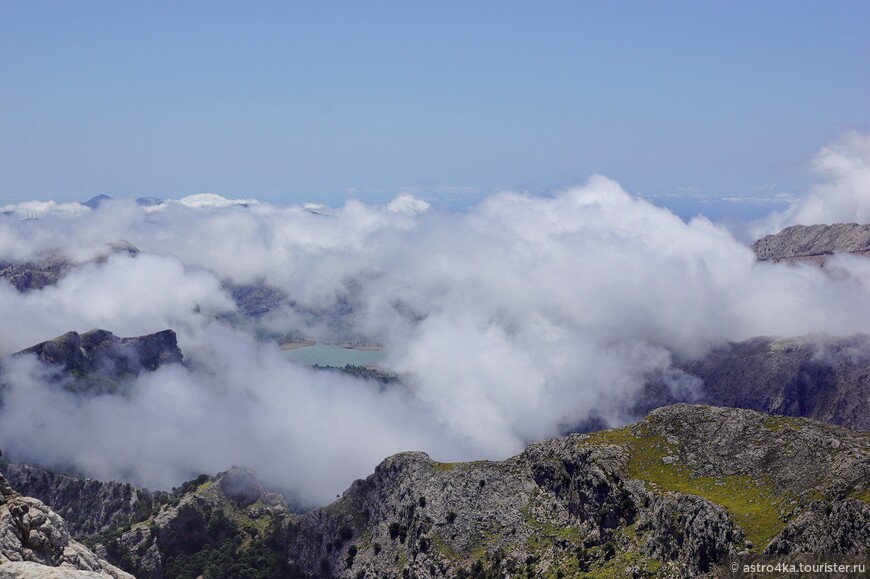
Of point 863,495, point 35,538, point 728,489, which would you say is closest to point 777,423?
point 728,489

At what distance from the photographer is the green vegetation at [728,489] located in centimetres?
15200

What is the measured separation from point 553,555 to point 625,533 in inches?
844

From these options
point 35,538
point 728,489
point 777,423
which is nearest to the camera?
point 35,538

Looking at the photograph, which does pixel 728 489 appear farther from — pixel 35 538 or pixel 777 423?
pixel 35 538

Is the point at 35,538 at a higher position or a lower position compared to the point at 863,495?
higher

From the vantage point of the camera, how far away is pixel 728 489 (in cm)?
17500

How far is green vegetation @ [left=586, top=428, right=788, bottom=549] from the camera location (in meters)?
152

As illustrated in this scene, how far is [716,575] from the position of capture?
147 metres

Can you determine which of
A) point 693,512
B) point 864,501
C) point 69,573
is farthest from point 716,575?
→ point 69,573

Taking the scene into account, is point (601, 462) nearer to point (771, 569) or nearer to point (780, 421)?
point (780, 421)

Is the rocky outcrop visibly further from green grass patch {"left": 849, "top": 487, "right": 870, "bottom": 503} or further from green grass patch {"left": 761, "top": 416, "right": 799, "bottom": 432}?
green grass patch {"left": 761, "top": 416, "right": 799, "bottom": 432}

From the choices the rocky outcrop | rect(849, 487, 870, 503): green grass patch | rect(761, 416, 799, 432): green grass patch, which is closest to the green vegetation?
rect(849, 487, 870, 503): green grass patch

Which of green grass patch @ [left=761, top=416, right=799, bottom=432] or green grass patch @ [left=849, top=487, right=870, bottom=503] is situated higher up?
green grass patch @ [left=761, top=416, right=799, bottom=432]

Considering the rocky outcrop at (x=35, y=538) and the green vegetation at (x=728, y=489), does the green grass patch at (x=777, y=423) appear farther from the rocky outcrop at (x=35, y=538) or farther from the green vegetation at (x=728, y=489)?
the rocky outcrop at (x=35, y=538)
